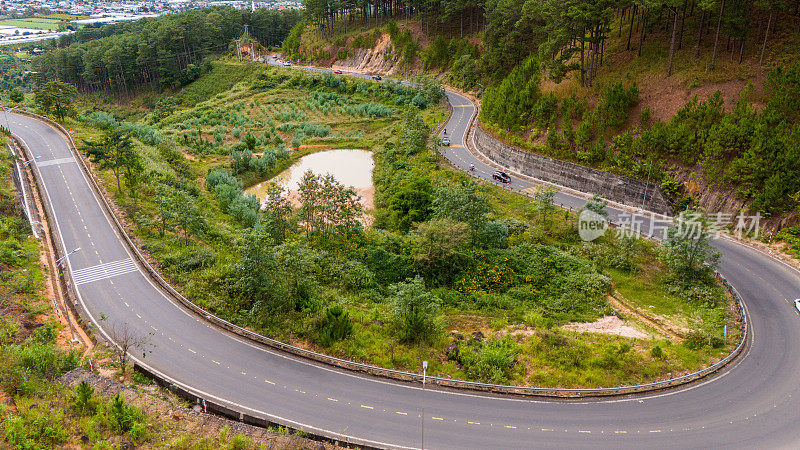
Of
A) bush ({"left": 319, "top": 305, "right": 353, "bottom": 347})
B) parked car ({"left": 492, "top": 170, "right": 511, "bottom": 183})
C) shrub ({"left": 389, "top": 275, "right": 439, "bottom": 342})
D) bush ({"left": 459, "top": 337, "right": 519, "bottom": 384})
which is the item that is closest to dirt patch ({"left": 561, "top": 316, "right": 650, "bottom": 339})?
bush ({"left": 459, "top": 337, "right": 519, "bottom": 384})

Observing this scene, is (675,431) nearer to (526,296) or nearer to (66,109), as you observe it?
(526,296)

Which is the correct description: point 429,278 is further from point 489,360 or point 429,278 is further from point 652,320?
point 652,320

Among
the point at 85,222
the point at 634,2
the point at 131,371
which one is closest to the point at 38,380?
the point at 131,371

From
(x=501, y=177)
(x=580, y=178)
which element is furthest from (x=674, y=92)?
(x=501, y=177)

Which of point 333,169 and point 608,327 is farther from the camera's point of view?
point 333,169

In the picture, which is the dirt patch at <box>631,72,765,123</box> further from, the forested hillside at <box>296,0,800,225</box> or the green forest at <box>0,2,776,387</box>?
the green forest at <box>0,2,776,387</box>
